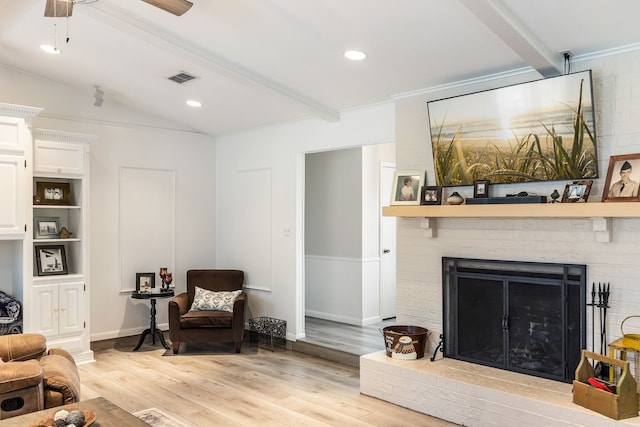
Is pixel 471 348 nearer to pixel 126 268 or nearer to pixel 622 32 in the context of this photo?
pixel 622 32

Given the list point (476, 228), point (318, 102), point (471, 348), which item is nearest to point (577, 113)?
point (476, 228)

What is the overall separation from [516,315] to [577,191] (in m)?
1.05

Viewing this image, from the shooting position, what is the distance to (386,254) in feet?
22.8

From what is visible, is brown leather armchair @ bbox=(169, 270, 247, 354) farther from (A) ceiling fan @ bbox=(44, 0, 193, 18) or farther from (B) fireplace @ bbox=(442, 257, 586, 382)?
(A) ceiling fan @ bbox=(44, 0, 193, 18)

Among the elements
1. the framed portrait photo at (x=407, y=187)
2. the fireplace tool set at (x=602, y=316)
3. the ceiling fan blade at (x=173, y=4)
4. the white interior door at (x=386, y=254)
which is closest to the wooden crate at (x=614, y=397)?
the fireplace tool set at (x=602, y=316)

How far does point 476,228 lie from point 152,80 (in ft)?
11.0

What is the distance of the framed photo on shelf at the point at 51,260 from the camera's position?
5127 mm

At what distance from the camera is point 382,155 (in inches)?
271

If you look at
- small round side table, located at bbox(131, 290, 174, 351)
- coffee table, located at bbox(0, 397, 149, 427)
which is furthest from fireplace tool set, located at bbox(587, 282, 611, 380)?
small round side table, located at bbox(131, 290, 174, 351)

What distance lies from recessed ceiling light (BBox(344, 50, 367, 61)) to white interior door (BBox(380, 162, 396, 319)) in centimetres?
298

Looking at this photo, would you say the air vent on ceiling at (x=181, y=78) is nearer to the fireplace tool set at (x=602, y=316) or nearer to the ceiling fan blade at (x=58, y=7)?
the ceiling fan blade at (x=58, y=7)

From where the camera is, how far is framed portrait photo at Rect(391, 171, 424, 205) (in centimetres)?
435

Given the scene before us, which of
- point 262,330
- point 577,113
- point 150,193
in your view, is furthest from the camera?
point 150,193

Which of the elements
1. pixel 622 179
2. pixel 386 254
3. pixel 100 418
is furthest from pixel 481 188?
pixel 386 254
